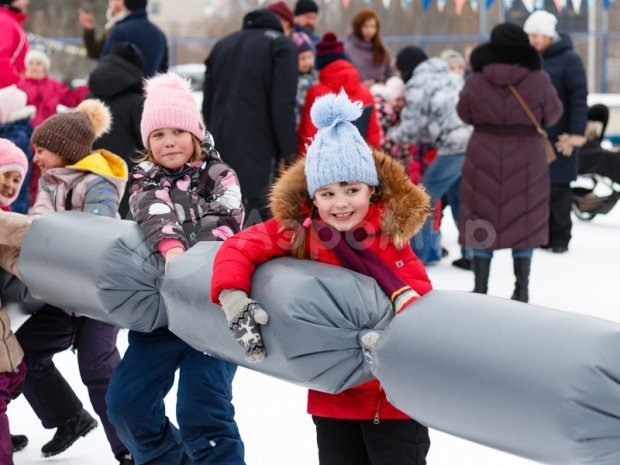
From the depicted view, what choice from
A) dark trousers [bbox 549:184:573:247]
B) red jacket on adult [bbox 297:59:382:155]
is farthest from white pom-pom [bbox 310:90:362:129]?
dark trousers [bbox 549:184:573:247]

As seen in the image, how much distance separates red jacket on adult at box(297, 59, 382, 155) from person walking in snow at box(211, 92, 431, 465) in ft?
12.6

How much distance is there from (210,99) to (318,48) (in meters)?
0.73

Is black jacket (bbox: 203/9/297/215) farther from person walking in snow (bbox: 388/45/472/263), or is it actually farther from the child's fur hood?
the child's fur hood

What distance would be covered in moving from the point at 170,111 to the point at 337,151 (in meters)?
0.88

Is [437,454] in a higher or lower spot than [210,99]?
lower

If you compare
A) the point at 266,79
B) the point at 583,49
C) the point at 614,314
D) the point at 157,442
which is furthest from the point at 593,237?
the point at 583,49

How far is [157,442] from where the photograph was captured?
312 centimetres

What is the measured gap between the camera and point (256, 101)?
6.29 meters

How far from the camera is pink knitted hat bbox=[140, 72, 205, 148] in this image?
131 inches

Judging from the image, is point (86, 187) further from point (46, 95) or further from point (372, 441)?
point (46, 95)

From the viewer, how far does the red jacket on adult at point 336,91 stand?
6.55 metres

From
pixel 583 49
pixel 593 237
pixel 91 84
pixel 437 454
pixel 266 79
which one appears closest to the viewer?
pixel 437 454

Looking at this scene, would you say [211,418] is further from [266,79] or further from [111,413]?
[266,79]

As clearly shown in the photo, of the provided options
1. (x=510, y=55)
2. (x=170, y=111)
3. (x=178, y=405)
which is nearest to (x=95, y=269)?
(x=178, y=405)
